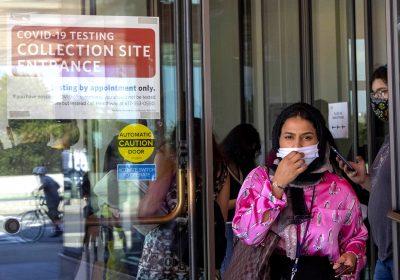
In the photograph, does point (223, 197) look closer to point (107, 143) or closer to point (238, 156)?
point (107, 143)

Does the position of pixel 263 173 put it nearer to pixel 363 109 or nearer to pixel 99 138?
pixel 99 138

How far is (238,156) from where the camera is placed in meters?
5.30

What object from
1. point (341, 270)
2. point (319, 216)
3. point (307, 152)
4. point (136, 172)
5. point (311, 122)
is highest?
point (311, 122)

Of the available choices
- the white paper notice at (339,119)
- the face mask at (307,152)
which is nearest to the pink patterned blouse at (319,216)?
the face mask at (307,152)

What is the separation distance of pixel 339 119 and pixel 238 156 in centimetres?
118

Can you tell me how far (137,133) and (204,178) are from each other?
0.47 meters

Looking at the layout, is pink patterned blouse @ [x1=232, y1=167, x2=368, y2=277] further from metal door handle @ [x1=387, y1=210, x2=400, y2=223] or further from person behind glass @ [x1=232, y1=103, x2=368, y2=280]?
metal door handle @ [x1=387, y1=210, x2=400, y2=223]

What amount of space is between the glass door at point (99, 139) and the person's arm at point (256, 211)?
1154 millimetres

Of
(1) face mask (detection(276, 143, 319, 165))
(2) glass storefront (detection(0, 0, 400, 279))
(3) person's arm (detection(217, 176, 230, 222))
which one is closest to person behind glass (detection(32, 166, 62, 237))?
(2) glass storefront (detection(0, 0, 400, 279))

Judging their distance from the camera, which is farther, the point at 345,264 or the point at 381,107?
the point at 381,107

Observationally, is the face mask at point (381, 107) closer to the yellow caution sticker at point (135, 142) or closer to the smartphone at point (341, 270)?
the yellow caution sticker at point (135, 142)

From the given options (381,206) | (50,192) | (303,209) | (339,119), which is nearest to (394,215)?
(381,206)

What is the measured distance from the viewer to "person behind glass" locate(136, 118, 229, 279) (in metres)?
3.86

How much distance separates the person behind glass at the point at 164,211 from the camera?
3.86 m
